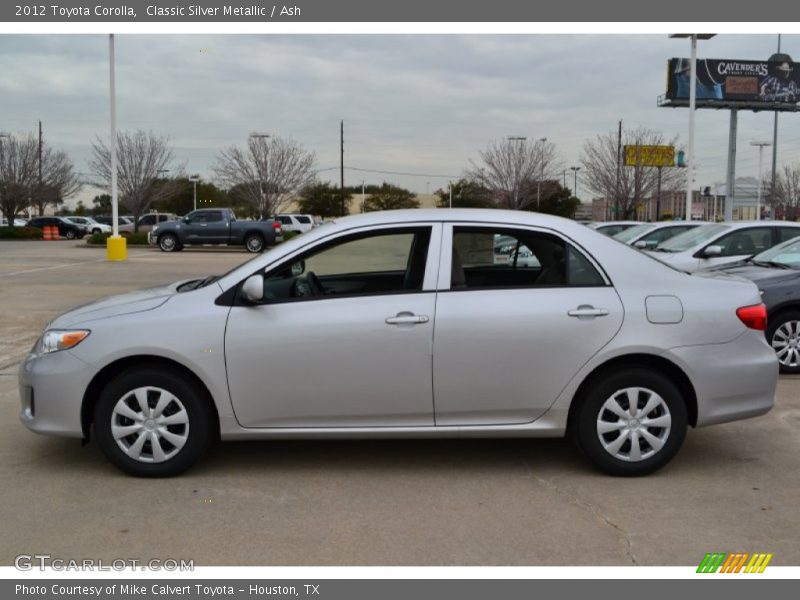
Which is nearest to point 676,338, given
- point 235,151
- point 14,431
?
point 14,431

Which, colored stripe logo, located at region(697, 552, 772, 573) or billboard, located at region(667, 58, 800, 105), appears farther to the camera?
billboard, located at region(667, 58, 800, 105)

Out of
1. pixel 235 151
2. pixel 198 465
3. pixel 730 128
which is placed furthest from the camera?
pixel 730 128

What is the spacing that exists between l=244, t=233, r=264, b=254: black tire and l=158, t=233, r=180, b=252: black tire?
117 inches

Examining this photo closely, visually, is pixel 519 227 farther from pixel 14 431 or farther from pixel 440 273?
pixel 14 431

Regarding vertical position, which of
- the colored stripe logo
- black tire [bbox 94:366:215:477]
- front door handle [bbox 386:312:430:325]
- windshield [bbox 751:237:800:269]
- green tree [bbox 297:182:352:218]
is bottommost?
the colored stripe logo

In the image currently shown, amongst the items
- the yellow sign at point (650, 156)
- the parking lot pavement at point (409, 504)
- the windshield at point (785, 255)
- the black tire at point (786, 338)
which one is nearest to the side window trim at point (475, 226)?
the parking lot pavement at point (409, 504)

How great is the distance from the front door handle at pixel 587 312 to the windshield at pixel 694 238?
7176 mm

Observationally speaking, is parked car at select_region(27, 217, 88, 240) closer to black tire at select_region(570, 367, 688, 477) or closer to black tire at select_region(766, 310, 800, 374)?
black tire at select_region(766, 310, 800, 374)

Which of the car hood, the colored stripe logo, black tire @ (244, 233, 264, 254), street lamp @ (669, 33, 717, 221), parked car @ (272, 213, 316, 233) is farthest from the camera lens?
parked car @ (272, 213, 316, 233)

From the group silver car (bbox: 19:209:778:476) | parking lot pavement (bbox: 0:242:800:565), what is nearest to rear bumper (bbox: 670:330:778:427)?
silver car (bbox: 19:209:778:476)

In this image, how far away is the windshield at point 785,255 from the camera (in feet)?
28.9

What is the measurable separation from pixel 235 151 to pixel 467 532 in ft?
172

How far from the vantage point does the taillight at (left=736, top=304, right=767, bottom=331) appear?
200 inches

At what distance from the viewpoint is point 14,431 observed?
19.8ft
